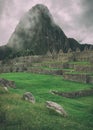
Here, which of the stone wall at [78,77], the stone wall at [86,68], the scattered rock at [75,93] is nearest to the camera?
the scattered rock at [75,93]

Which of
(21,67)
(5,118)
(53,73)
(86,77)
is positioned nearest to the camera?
(5,118)

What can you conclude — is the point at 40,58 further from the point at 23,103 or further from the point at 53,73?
the point at 23,103

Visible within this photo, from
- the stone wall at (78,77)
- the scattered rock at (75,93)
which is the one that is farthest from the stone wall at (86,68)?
the scattered rock at (75,93)

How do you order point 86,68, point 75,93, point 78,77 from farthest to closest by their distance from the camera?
1. point 86,68
2. point 78,77
3. point 75,93

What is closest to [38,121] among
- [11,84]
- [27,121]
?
[27,121]

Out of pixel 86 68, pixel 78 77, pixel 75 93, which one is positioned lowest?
pixel 75 93

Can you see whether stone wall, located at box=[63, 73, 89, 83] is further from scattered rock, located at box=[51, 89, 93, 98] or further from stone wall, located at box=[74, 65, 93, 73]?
scattered rock, located at box=[51, 89, 93, 98]

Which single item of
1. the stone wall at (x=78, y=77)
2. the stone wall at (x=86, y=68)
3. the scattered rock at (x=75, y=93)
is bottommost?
the scattered rock at (x=75, y=93)

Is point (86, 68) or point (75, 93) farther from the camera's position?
point (86, 68)

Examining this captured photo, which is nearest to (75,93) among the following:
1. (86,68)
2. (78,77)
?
(78,77)

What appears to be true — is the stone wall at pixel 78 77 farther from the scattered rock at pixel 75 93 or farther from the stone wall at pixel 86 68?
the scattered rock at pixel 75 93

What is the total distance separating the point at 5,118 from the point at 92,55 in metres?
75.5

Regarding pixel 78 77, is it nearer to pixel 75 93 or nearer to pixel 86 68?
pixel 86 68

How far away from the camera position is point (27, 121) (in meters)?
21.2
